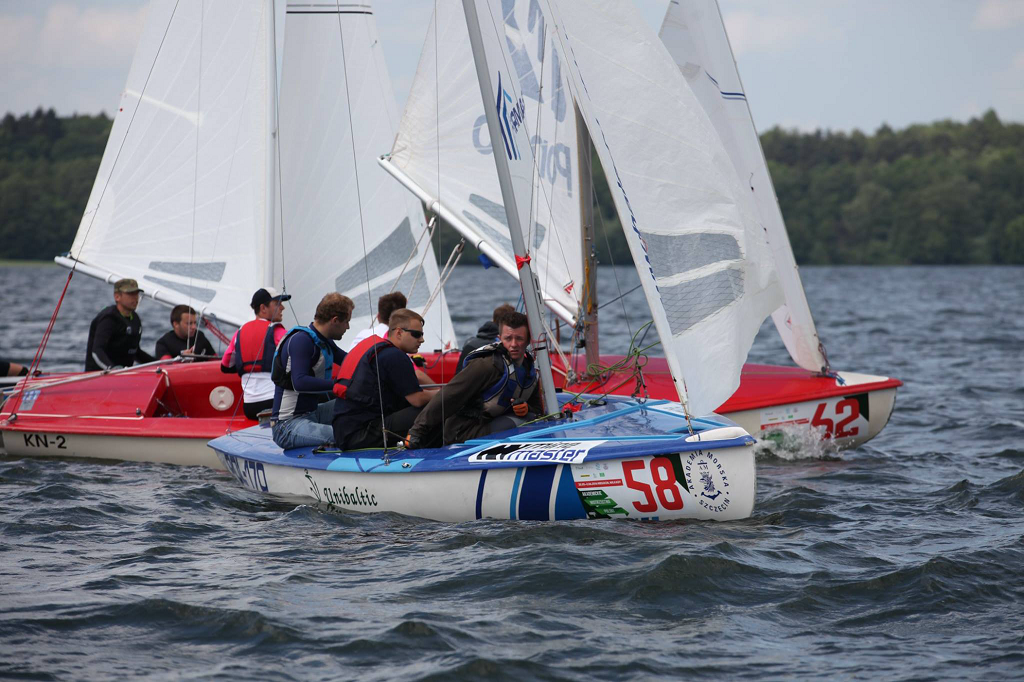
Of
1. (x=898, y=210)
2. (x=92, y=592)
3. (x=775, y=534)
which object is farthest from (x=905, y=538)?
(x=898, y=210)

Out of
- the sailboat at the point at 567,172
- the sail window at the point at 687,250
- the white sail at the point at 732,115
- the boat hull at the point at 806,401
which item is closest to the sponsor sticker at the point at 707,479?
the sail window at the point at 687,250

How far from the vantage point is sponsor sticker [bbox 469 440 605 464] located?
5770 mm

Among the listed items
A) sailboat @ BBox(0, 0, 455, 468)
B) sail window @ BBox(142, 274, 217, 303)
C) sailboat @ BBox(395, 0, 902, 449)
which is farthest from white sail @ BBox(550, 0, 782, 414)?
sail window @ BBox(142, 274, 217, 303)

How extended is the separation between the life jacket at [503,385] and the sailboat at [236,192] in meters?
3.03

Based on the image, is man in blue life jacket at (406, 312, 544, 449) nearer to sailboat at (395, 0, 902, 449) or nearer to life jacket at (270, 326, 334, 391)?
life jacket at (270, 326, 334, 391)

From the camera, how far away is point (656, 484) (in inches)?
228

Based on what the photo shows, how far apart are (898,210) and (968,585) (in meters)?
73.0

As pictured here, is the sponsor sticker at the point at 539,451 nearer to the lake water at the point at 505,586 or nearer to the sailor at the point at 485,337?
the lake water at the point at 505,586

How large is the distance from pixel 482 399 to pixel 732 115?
4.52 m

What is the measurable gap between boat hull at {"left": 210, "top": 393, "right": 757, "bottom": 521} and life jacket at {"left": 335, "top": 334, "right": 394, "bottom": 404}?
34 cm

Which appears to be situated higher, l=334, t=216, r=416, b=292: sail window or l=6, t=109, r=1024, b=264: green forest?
l=6, t=109, r=1024, b=264: green forest

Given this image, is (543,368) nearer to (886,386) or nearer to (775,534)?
(775,534)

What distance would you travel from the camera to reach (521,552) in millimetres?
5617

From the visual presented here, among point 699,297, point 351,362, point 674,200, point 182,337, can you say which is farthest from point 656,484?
point 182,337
